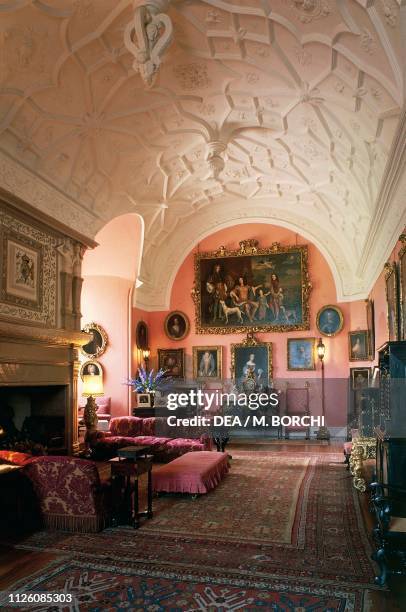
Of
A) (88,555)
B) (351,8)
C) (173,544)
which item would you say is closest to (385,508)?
(173,544)

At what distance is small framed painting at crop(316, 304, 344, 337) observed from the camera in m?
14.3

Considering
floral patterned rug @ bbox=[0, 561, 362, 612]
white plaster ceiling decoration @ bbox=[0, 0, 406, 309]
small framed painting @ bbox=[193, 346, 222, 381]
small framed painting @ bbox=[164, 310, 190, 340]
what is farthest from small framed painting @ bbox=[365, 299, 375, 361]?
floral patterned rug @ bbox=[0, 561, 362, 612]

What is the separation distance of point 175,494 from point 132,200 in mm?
6825

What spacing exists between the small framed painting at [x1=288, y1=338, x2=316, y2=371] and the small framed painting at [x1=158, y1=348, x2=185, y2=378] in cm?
336

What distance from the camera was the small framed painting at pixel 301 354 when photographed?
1449 cm

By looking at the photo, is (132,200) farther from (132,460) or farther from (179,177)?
(132,460)

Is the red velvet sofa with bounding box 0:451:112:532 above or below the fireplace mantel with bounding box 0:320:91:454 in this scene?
below

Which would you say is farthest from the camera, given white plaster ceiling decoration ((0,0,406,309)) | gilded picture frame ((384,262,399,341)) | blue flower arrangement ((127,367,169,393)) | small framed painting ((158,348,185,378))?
small framed painting ((158,348,185,378))

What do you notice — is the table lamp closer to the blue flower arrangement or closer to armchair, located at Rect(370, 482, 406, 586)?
A: the blue flower arrangement

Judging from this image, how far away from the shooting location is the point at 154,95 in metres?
8.09

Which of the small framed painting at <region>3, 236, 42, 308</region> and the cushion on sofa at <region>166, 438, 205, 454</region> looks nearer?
the small framed painting at <region>3, 236, 42, 308</region>

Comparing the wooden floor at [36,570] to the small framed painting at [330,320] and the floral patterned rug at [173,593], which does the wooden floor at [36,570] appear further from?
the small framed painting at [330,320]

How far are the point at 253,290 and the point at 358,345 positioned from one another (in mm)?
3502

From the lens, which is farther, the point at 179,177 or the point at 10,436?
the point at 179,177
